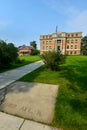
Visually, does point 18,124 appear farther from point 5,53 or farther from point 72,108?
point 5,53

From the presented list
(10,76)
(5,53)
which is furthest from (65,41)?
(10,76)

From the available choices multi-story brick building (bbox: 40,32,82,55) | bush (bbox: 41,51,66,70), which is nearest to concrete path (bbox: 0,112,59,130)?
bush (bbox: 41,51,66,70)

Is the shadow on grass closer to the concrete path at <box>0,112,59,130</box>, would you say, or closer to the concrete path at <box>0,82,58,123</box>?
the concrete path at <box>0,82,58,123</box>

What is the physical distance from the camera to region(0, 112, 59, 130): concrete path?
10.0 feet

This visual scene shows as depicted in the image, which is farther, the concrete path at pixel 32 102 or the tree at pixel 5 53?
the tree at pixel 5 53

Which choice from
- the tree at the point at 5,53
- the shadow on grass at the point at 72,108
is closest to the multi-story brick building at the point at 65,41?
the tree at the point at 5,53

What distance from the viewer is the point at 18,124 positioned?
Answer: 10.5 feet

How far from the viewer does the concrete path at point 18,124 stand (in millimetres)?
3062

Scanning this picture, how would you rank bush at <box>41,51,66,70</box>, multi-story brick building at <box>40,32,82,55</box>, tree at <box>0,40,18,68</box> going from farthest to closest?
multi-story brick building at <box>40,32,82,55</box>
tree at <box>0,40,18,68</box>
bush at <box>41,51,66,70</box>

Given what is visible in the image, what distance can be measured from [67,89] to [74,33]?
66619 mm

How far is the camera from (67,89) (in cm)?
550

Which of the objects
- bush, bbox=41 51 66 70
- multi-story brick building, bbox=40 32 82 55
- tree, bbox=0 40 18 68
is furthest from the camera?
multi-story brick building, bbox=40 32 82 55

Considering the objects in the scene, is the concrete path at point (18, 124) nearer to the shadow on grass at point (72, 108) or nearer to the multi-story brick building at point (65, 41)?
the shadow on grass at point (72, 108)

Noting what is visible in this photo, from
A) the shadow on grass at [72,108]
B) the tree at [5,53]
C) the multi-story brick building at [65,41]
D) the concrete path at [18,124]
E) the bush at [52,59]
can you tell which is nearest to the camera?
the concrete path at [18,124]
